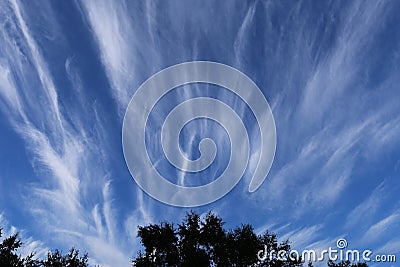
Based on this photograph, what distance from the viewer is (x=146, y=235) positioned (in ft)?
143

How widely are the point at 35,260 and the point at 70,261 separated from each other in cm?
453

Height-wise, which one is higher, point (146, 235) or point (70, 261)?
point (146, 235)

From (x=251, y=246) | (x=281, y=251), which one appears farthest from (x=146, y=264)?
(x=281, y=251)

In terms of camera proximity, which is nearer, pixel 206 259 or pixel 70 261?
pixel 206 259

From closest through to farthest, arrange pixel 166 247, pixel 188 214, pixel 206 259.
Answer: pixel 206 259
pixel 166 247
pixel 188 214

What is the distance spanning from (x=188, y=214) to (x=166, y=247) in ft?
19.2

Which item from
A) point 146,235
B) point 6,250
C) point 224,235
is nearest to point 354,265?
point 224,235

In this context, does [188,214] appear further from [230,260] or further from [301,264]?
[301,264]

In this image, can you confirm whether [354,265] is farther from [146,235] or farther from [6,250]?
[6,250]

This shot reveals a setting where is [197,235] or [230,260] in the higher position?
[197,235]

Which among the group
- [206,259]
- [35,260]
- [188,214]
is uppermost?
[188,214]

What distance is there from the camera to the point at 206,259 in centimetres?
3894

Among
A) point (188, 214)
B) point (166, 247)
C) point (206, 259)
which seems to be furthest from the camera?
point (188, 214)

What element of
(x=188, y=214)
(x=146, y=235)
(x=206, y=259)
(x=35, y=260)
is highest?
(x=188, y=214)
